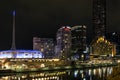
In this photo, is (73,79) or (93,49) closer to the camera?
(73,79)

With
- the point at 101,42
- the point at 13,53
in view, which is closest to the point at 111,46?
the point at 101,42

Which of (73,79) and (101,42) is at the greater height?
(101,42)

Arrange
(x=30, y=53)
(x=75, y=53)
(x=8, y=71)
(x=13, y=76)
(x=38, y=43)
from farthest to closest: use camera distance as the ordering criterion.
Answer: (x=38, y=43), (x=75, y=53), (x=30, y=53), (x=8, y=71), (x=13, y=76)

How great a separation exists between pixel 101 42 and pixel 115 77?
17657 cm

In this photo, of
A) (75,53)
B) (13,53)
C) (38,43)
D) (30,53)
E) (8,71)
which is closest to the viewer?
(8,71)

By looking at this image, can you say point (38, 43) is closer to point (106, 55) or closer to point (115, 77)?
point (106, 55)

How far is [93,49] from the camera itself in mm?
188000

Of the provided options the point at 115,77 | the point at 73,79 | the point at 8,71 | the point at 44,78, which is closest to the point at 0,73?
the point at 8,71

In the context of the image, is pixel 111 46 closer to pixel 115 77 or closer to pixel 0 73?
pixel 0 73

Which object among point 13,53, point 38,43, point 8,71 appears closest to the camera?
point 8,71

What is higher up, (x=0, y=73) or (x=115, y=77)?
(x=115, y=77)

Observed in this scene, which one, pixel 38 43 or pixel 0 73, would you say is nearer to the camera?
pixel 0 73

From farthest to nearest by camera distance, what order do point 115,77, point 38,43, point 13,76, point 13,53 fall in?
point 38,43 < point 13,53 < point 13,76 < point 115,77

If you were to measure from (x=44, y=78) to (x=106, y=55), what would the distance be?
11640cm
